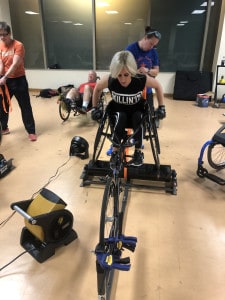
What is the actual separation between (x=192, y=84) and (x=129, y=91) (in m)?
4.22

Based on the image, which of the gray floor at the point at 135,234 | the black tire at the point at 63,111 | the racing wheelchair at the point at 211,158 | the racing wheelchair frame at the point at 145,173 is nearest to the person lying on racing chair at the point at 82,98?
the black tire at the point at 63,111

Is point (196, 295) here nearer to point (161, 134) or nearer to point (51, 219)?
point (51, 219)

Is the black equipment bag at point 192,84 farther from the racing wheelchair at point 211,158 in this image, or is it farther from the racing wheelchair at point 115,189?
the racing wheelchair at point 115,189

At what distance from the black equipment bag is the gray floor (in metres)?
2.75

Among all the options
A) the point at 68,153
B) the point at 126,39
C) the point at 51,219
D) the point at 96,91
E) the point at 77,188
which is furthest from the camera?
the point at 126,39

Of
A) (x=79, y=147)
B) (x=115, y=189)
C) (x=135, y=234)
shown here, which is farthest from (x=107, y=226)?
(x=79, y=147)

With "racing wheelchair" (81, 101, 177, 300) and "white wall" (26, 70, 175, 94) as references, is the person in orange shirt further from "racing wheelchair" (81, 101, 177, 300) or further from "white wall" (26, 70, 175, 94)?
"white wall" (26, 70, 175, 94)

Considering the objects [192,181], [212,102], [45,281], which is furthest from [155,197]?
[212,102]

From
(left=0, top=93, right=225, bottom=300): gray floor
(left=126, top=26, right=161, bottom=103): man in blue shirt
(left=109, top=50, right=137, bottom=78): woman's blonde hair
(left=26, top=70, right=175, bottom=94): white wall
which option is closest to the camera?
(left=0, top=93, right=225, bottom=300): gray floor

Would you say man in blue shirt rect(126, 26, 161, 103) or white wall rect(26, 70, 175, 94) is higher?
man in blue shirt rect(126, 26, 161, 103)

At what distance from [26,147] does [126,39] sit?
13.3 ft

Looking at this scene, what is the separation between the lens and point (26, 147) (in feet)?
11.0

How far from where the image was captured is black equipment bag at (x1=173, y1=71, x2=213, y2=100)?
575 cm

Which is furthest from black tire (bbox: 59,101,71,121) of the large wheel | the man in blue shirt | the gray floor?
the large wheel
